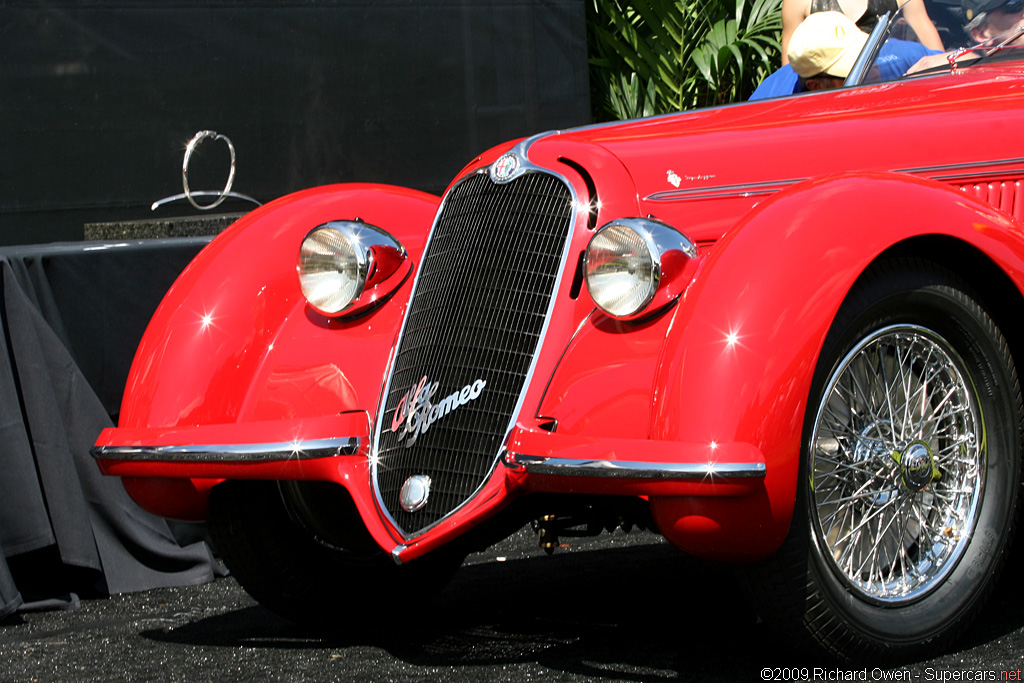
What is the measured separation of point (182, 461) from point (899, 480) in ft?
5.19

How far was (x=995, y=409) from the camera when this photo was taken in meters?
2.68

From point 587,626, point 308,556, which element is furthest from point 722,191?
point 308,556

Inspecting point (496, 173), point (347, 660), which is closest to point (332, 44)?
point (496, 173)

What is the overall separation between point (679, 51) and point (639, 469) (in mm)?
6298

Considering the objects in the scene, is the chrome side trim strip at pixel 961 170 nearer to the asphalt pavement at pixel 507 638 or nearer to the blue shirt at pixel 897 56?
the blue shirt at pixel 897 56

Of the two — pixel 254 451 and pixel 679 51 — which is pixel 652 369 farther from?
pixel 679 51

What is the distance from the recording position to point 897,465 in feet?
8.49

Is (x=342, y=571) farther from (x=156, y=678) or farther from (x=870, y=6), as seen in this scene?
(x=870, y=6)

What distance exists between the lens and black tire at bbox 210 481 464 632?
3115 mm

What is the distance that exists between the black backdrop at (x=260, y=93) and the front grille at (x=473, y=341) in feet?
12.4

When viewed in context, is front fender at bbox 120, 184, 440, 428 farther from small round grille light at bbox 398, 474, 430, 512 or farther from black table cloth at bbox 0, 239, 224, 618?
black table cloth at bbox 0, 239, 224, 618

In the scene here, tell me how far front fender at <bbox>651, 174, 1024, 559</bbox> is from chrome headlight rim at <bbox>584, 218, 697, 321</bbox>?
89 mm

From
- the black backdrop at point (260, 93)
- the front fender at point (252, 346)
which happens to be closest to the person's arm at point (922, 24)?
the front fender at point (252, 346)

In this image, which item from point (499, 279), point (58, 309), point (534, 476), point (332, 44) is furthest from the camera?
point (332, 44)
